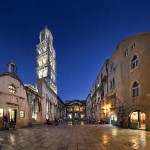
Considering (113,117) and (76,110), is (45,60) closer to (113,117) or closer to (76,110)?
(76,110)

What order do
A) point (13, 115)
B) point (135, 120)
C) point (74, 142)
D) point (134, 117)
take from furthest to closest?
point (13, 115) < point (134, 117) < point (135, 120) < point (74, 142)

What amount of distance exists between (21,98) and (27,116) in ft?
11.1

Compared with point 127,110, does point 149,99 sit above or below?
above

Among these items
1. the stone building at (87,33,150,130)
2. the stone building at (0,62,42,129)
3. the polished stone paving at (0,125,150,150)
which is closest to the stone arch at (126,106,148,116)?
the stone building at (87,33,150,130)

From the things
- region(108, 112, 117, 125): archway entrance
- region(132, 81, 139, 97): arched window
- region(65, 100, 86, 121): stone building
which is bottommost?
region(65, 100, 86, 121): stone building

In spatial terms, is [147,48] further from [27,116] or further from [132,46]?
[27,116]

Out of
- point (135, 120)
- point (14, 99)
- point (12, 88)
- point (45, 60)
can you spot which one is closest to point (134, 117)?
point (135, 120)

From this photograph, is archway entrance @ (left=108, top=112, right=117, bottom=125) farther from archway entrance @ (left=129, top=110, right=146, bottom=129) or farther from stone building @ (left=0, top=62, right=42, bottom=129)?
stone building @ (left=0, top=62, right=42, bottom=129)

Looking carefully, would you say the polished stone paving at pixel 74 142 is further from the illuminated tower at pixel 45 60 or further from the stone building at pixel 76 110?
the stone building at pixel 76 110

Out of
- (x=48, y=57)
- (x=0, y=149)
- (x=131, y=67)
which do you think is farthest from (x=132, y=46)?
(x=48, y=57)

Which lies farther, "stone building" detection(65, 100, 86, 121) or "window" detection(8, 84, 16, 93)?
"stone building" detection(65, 100, 86, 121)

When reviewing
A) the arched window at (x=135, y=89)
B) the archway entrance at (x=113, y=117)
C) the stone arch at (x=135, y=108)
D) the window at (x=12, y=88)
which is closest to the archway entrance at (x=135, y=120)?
the stone arch at (x=135, y=108)

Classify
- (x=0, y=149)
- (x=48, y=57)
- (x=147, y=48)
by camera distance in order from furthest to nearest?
(x=48, y=57)
(x=147, y=48)
(x=0, y=149)

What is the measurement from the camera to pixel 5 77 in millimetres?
25797
